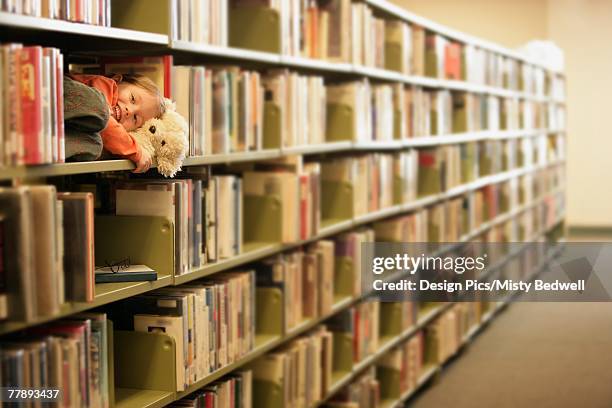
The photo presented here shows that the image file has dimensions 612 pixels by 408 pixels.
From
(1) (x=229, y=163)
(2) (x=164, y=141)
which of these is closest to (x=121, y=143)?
(2) (x=164, y=141)

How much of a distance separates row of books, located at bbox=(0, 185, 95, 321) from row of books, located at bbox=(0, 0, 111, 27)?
0.35 m

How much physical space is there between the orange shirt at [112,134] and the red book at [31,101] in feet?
0.96

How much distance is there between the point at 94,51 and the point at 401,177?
2108 millimetres

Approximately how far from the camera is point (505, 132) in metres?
6.45

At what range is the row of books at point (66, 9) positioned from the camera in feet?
5.69

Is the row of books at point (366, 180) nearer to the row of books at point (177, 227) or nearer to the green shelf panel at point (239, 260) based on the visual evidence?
the row of books at point (177, 227)

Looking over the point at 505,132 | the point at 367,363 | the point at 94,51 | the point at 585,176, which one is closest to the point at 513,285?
the point at 367,363

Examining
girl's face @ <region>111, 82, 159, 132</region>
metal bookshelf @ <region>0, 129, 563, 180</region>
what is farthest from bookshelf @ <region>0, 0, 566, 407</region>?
girl's face @ <region>111, 82, 159, 132</region>

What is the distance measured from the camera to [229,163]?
3135 millimetres

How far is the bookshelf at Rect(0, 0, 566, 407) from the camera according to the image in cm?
192

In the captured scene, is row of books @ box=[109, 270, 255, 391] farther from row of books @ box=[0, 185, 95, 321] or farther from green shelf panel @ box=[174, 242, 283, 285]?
row of books @ box=[0, 185, 95, 321]

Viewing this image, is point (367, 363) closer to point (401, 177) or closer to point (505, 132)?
point (401, 177)

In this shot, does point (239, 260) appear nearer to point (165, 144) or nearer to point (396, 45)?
point (165, 144)

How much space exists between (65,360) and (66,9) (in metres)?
0.75
